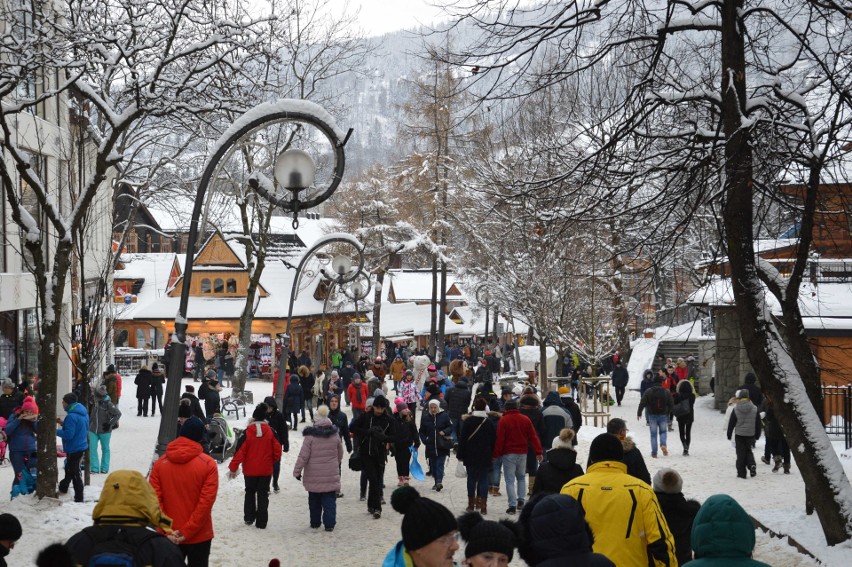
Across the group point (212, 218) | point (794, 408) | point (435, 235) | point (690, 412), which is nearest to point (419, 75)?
point (435, 235)

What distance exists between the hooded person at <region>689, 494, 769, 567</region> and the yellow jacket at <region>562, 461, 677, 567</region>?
50.5 inches

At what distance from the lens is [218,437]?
17.9 meters

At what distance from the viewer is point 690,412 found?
18891 mm

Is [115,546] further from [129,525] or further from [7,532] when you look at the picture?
[7,532]

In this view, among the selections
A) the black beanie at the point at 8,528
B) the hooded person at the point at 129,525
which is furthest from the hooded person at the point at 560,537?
the black beanie at the point at 8,528

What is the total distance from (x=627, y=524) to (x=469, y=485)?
7.84 metres

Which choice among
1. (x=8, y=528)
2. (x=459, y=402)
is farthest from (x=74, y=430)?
(x=8, y=528)

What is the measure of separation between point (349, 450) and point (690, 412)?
6.85m

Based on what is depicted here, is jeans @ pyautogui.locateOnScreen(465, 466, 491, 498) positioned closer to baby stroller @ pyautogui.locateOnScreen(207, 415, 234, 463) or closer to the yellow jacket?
baby stroller @ pyautogui.locateOnScreen(207, 415, 234, 463)

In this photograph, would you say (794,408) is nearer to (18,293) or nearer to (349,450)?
(349,450)

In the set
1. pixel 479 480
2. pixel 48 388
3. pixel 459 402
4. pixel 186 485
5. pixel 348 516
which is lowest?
pixel 348 516

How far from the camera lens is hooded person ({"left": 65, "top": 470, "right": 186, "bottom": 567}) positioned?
4785 millimetres

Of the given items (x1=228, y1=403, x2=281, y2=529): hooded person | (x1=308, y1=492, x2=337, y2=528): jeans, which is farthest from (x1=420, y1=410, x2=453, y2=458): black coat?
(x1=228, y1=403, x2=281, y2=529): hooded person

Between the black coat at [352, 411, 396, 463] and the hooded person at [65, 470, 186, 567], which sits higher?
the hooded person at [65, 470, 186, 567]
